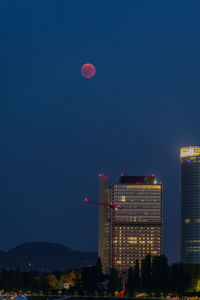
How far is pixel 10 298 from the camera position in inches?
7515

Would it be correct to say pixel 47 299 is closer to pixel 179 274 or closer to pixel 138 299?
pixel 138 299

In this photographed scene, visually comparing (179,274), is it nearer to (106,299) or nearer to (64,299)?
(106,299)

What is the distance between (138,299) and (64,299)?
21287 mm

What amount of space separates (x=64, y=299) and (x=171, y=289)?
3179 centimetres

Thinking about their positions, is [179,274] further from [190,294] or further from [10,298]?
[10,298]

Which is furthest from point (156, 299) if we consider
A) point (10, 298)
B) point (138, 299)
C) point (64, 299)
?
point (10, 298)

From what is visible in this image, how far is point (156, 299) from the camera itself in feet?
625

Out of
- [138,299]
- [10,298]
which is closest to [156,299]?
[138,299]

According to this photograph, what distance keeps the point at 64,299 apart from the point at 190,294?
3666cm

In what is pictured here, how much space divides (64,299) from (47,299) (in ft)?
30.9

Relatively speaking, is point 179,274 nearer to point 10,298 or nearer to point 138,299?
point 138,299

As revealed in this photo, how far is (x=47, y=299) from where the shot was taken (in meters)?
199

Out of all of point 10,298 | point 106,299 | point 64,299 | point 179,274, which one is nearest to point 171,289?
point 179,274

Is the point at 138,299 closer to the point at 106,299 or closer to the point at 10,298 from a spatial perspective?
the point at 106,299
